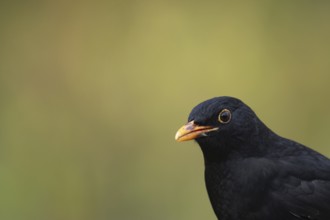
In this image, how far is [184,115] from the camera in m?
10.5

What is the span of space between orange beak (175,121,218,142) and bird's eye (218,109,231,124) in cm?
10

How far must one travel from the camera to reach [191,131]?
6789mm

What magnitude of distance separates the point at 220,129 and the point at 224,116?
0.37ft

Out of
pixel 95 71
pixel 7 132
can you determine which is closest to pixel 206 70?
pixel 95 71

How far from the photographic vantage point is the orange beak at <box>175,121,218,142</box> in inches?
267

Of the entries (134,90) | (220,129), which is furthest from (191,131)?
(134,90)

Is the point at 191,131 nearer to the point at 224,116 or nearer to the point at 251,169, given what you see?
the point at 224,116

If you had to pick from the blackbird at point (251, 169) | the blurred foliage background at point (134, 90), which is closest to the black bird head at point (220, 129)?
the blackbird at point (251, 169)

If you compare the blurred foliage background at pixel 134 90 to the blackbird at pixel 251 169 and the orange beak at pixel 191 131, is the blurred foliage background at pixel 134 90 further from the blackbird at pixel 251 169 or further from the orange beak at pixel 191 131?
the orange beak at pixel 191 131

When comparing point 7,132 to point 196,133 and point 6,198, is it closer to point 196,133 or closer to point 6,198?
point 6,198

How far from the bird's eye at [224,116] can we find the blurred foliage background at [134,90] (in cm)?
314

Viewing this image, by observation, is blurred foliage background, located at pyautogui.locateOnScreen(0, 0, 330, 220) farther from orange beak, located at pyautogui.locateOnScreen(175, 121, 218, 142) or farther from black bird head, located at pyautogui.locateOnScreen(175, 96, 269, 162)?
orange beak, located at pyautogui.locateOnScreen(175, 121, 218, 142)

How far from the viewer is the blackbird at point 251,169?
21.8ft

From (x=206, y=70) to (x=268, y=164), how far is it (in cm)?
416
